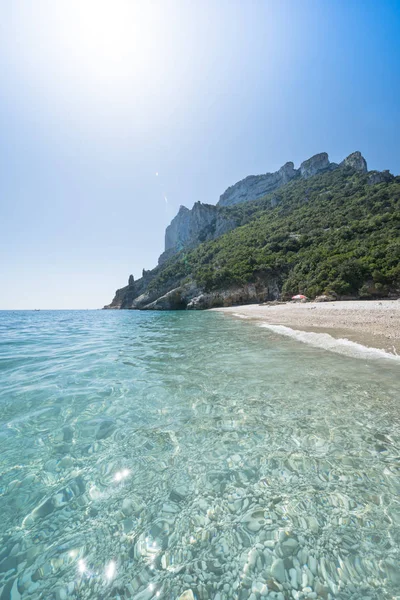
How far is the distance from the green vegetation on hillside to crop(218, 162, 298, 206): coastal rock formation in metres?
28.6

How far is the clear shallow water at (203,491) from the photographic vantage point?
1764 millimetres

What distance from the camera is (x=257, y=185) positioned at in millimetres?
121812

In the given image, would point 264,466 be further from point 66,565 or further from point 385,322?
point 385,322

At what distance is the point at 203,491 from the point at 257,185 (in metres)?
140

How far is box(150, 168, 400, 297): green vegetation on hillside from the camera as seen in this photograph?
31953 mm

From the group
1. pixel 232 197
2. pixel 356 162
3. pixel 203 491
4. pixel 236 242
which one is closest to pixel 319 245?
pixel 236 242

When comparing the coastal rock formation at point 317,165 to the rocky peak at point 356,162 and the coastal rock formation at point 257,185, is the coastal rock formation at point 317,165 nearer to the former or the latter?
the rocky peak at point 356,162

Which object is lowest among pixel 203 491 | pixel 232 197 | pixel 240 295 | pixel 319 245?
pixel 203 491

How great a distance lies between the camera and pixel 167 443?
352 cm

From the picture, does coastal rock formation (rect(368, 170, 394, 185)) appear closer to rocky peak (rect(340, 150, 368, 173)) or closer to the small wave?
rocky peak (rect(340, 150, 368, 173))

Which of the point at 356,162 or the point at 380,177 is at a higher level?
the point at 356,162

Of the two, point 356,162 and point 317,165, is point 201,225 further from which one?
point 356,162

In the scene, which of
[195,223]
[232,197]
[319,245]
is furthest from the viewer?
[232,197]

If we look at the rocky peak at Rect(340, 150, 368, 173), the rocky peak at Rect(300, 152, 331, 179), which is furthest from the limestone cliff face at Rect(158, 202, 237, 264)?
the rocky peak at Rect(340, 150, 368, 173)
